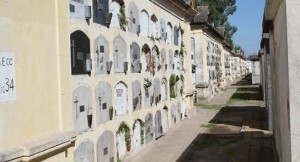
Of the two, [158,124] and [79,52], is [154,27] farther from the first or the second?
[79,52]

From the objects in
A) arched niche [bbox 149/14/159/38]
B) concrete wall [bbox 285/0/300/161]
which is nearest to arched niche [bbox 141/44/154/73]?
arched niche [bbox 149/14/159/38]

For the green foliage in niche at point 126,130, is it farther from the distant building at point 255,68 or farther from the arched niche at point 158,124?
the distant building at point 255,68

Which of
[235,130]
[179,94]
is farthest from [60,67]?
[179,94]

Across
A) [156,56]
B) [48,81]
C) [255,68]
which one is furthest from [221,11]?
[48,81]

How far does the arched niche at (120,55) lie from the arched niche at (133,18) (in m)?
0.60

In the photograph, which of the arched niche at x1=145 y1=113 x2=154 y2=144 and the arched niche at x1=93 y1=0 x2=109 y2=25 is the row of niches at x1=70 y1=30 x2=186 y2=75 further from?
the arched niche at x1=145 y1=113 x2=154 y2=144

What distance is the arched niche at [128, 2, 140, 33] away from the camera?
27.6ft

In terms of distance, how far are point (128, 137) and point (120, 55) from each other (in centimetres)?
163

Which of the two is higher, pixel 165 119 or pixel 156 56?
pixel 156 56

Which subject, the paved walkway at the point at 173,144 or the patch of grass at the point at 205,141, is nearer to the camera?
the paved walkway at the point at 173,144

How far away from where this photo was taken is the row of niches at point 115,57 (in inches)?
233

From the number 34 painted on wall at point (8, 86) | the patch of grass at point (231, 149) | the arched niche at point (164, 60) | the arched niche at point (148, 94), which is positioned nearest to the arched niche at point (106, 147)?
the arched niche at point (148, 94)

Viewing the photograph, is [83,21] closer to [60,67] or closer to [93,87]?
[93,87]

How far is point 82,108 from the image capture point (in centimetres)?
599
